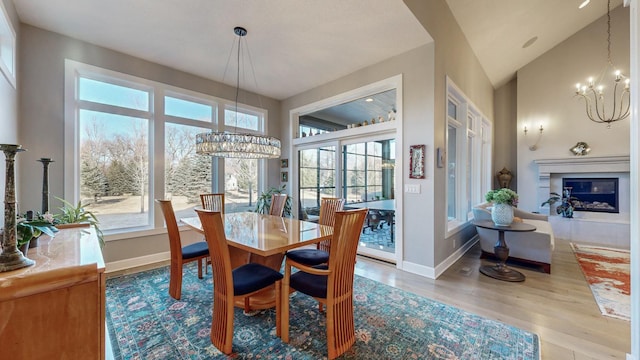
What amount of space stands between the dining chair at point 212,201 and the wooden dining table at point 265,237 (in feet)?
2.12

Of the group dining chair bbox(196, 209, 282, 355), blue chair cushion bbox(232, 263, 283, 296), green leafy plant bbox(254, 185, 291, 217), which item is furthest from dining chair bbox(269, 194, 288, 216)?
dining chair bbox(196, 209, 282, 355)

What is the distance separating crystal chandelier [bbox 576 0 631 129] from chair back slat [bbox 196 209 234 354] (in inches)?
286

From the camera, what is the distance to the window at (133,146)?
10.7ft

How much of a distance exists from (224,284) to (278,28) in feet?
9.36

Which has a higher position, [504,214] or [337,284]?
[504,214]

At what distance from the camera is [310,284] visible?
1.88 meters

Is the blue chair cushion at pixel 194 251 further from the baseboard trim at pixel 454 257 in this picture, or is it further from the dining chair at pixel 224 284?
the baseboard trim at pixel 454 257

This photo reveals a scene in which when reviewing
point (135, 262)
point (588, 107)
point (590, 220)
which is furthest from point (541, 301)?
point (588, 107)

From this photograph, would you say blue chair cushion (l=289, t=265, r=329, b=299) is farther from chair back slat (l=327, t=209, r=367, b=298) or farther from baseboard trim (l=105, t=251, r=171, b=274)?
baseboard trim (l=105, t=251, r=171, b=274)

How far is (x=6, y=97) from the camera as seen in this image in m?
2.30

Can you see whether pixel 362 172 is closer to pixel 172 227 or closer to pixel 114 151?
pixel 172 227

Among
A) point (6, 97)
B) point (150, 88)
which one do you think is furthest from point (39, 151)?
point (150, 88)

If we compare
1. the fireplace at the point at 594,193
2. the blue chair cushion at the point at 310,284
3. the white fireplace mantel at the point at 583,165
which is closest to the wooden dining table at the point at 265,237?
the blue chair cushion at the point at 310,284

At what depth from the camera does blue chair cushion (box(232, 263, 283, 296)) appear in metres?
1.88
